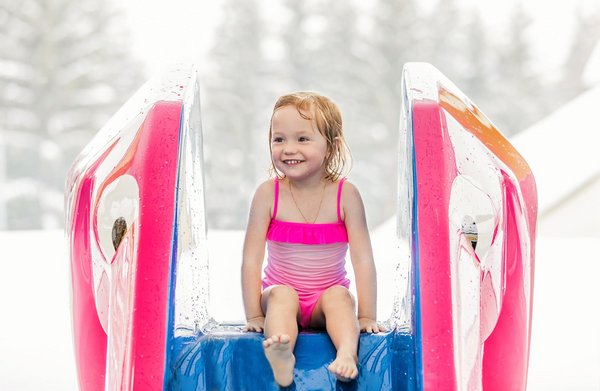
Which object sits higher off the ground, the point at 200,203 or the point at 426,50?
the point at 426,50

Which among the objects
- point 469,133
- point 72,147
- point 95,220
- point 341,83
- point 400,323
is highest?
point 341,83

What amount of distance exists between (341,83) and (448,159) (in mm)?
7620

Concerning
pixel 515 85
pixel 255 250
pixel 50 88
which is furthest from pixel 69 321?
pixel 515 85

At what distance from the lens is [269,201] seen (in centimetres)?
149

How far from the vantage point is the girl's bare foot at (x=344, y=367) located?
4.06 feet

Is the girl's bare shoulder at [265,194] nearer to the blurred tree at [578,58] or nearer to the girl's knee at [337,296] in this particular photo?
the girl's knee at [337,296]

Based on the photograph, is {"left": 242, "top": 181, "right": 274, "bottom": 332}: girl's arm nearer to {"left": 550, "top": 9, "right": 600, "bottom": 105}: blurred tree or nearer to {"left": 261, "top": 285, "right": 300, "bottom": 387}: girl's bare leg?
{"left": 261, "top": 285, "right": 300, "bottom": 387}: girl's bare leg

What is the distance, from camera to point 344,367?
1.24m

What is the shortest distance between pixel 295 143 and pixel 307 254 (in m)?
0.19

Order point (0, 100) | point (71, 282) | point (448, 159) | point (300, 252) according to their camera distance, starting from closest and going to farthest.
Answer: point (448, 159) → point (71, 282) → point (300, 252) → point (0, 100)

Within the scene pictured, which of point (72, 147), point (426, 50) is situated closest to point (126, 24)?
point (72, 147)

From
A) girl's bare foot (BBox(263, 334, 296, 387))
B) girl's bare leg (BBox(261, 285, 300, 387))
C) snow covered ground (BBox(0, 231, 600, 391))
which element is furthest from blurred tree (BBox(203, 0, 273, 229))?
girl's bare foot (BBox(263, 334, 296, 387))

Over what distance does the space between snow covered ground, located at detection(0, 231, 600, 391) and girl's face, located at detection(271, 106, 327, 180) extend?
1.33ft

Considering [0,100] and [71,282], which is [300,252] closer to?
[71,282]
